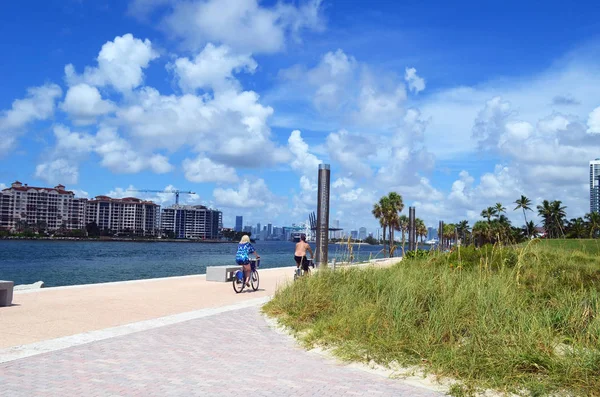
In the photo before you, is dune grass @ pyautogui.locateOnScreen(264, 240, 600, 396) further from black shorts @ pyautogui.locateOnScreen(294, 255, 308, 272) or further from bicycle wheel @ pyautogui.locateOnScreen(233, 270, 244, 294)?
black shorts @ pyautogui.locateOnScreen(294, 255, 308, 272)

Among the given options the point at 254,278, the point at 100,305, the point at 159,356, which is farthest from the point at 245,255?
the point at 159,356

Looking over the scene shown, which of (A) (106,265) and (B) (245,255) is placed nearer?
(B) (245,255)

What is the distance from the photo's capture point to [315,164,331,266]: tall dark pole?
14.9m

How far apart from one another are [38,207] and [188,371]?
652 ft

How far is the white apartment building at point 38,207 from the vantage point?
17688 cm

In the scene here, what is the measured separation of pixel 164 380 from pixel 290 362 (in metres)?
1.51

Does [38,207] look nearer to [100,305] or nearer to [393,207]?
[393,207]

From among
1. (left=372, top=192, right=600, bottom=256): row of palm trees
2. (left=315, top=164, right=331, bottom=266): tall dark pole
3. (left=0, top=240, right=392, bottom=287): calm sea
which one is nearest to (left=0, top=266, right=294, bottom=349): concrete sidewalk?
(left=315, top=164, right=331, bottom=266): tall dark pole

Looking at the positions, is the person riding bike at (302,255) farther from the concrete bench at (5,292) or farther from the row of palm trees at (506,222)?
the row of palm trees at (506,222)

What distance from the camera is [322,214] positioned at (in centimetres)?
1511

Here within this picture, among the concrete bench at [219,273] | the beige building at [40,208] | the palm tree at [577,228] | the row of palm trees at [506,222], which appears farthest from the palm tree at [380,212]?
the beige building at [40,208]

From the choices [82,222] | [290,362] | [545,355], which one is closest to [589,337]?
[545,355]

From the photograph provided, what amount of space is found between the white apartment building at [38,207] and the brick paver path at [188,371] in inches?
7153

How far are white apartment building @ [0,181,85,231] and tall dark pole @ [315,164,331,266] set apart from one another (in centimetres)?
17496
